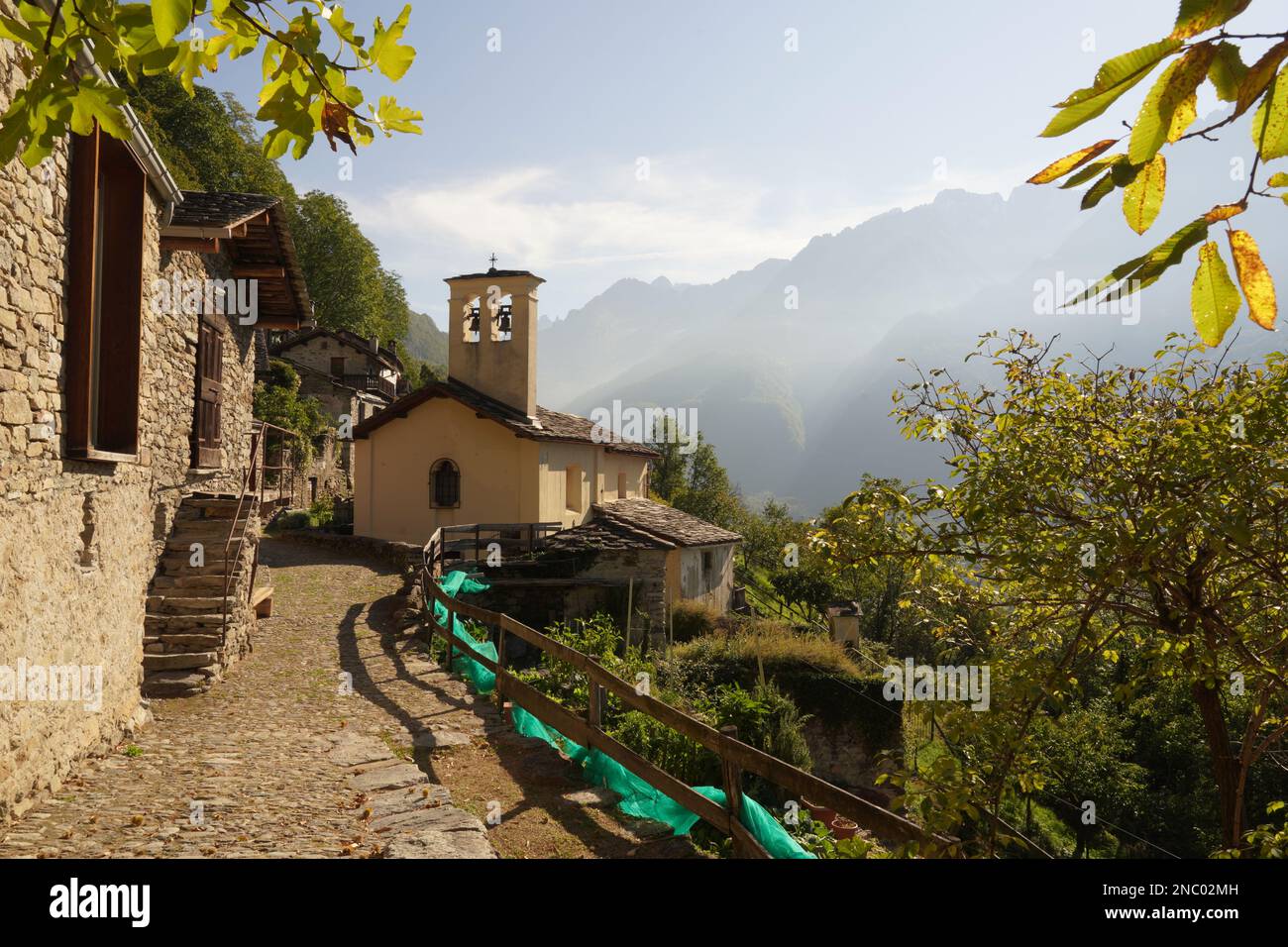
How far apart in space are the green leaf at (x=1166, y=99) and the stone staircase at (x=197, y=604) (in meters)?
9.60

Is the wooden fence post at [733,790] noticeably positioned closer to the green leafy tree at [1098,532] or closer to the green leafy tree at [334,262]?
the green leafy tree at [1098,532]

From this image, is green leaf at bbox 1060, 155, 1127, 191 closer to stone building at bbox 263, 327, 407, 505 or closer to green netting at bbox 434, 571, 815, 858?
green netting at bbox 434, 571, 815, 858

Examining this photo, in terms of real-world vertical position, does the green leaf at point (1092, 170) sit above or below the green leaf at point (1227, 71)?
below

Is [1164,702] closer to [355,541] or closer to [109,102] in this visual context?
[355,541]

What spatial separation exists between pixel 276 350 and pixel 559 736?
39423 mm

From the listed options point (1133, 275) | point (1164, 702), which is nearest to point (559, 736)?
point (1133, 275)

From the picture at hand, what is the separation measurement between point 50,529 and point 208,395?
598cm

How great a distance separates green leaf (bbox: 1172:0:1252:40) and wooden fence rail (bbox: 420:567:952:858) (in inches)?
104

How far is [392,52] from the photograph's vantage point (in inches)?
75.4

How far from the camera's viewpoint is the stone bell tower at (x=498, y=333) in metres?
21.1

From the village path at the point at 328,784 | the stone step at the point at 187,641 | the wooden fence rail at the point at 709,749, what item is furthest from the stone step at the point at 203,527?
the wooden fence rail at the point at 709,749

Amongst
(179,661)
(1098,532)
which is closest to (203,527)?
(179,661)

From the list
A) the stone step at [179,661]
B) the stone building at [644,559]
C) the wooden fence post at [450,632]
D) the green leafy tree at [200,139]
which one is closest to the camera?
the stone step at [179,661]

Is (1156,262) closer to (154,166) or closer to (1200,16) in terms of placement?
(1200,16)
